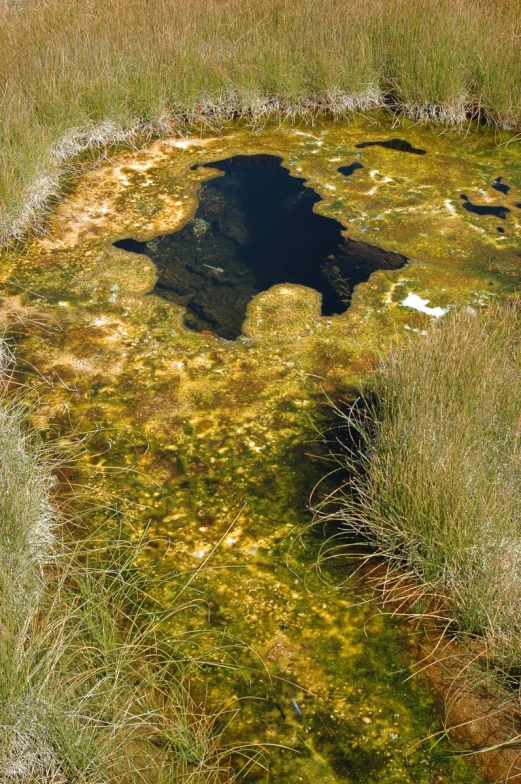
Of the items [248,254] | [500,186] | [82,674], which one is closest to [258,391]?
[248,254]

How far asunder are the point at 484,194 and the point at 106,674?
4.20m

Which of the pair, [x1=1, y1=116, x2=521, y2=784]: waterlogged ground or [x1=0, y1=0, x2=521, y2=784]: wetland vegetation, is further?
[x1=1, y1=116, x2=521, y2=784]: waterlogged ground

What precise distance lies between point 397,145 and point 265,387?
308 cm

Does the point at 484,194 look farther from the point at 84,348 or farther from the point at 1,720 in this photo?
the point at 1,720

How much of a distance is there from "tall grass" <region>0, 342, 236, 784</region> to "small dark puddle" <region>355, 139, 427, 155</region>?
4.10 m

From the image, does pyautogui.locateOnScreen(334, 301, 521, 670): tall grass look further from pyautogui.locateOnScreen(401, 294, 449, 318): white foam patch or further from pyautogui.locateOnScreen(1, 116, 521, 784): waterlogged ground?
pyautogui.locateOnScreen(401, 294, 449, 318): white foam patch

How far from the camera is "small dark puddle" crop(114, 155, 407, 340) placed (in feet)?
14.8

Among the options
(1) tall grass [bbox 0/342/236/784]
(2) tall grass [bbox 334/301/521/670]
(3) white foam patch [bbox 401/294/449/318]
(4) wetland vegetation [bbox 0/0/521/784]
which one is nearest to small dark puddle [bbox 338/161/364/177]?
(4) wetland vegetation [bbox 0/0/521/784]

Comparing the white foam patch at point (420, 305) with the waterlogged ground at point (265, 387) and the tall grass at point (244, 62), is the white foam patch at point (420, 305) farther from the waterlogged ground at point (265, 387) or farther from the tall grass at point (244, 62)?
the tall grass at point (244, 62)

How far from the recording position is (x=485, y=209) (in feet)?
17.6

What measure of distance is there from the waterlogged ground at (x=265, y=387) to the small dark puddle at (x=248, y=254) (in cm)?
8

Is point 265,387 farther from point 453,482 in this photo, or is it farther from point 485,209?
point 485,209

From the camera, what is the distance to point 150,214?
5.22 meters

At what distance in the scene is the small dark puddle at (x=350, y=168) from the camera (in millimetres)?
5746
